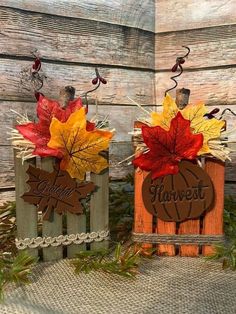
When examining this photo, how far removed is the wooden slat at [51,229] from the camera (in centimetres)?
88

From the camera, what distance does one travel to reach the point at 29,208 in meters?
0.88

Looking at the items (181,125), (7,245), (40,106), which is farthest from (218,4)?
(7,245)

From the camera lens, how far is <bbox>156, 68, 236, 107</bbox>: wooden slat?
4.40ft

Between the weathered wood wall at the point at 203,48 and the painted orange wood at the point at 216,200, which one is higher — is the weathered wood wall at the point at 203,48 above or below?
above

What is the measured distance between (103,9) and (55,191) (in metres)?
0.73

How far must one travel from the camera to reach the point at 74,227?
0.91 m

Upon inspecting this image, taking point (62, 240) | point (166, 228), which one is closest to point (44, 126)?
point (62, 240)

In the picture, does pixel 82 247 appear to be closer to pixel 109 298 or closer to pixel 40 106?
pixel 109 298

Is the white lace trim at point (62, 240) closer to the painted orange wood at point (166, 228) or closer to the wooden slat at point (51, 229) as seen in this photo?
the wooden slat at point (51, 229)

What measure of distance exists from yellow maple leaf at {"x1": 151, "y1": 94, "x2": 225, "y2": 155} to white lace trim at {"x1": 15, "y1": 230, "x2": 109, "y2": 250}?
30cm

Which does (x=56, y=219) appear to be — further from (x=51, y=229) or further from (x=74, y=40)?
(x=74, y=40)

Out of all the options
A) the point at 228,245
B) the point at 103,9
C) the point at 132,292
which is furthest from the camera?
the point at 103,9

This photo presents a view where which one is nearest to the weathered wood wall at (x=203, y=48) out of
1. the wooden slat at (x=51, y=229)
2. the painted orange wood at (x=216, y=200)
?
the painted orange wood at (x=216, y=200)

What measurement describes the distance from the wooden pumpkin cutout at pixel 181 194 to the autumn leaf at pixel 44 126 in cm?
21
